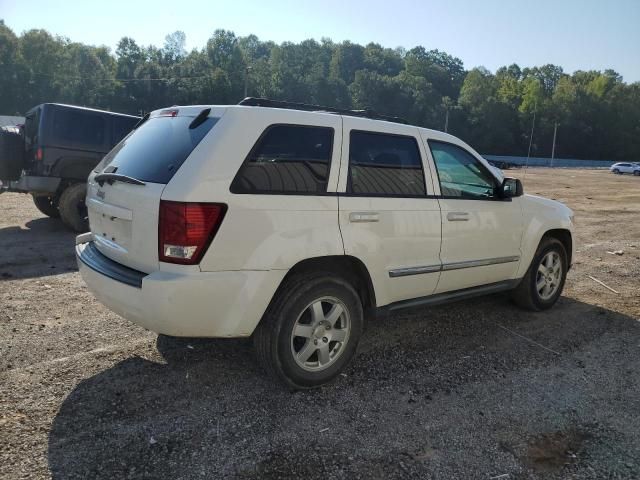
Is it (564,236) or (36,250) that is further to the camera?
(36,250)

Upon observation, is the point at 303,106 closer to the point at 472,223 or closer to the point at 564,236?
the point at 472,223

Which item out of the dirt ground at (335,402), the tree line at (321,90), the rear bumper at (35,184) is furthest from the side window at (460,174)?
the tree line at (321,90)

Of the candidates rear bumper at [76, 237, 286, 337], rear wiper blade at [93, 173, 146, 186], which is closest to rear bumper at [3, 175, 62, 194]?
rear wiper blade at [93, 173, 146, 186]

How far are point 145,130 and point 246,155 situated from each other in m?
1.09

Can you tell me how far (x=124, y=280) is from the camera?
10.5 ft

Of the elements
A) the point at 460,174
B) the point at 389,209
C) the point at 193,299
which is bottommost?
the point at 193,299

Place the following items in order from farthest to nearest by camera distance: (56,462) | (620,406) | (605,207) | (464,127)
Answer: (464,127)
(605,207)
(620,406)
(56,462)

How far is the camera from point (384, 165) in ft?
12.8

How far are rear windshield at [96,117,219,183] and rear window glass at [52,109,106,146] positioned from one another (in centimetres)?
538

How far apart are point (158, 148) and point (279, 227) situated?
40.3 inches

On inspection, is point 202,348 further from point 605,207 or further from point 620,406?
point 605,207

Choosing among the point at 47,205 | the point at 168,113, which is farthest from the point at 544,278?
the point at 47,205

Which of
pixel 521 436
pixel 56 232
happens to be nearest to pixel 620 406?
pixel 521 436

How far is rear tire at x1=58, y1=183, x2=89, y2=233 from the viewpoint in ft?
27.5
